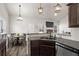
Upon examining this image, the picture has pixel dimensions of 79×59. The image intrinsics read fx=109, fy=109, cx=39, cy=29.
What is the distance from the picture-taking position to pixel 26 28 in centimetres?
209

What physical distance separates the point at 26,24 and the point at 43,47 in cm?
59

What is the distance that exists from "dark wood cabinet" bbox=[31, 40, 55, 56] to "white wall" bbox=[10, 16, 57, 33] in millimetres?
341

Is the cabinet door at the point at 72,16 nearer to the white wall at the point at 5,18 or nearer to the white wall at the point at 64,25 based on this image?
the white wall at the point at 64,25

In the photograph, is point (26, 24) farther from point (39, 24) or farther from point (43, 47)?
point (43, 47)

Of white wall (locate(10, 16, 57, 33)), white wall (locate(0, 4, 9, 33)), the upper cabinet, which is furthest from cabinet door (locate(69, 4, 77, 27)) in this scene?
white wall (locate(0, 4, 9, 33))

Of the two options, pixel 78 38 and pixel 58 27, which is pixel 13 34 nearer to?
pixel 58 27

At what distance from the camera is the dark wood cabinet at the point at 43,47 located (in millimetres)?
2005

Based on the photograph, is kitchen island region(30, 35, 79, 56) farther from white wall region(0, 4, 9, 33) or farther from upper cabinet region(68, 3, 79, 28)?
white wall region(0, 4, 9, 33)

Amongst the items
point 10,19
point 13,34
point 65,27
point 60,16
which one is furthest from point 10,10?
point 65,27

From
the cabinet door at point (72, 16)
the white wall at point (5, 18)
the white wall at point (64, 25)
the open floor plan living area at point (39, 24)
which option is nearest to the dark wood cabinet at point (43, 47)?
the open floor plan living area at point (39, 24)

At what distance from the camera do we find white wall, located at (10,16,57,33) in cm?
199

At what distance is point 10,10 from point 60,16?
88 centimetres

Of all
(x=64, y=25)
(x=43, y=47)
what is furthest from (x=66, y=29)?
(x=43, y=47)

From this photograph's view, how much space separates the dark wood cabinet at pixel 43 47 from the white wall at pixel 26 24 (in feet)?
Answer: 1.12
